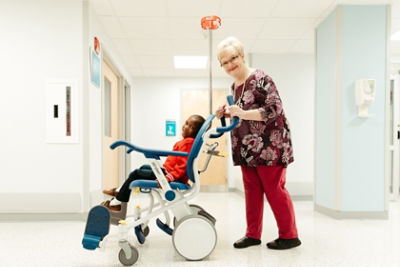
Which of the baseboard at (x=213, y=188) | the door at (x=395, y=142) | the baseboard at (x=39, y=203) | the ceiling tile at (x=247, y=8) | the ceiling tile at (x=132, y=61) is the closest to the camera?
the baseboard at (x=39, y=203)

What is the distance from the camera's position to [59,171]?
3.18 metres

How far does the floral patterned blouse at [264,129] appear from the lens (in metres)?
2.08

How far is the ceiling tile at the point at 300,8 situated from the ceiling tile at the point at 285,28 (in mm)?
139

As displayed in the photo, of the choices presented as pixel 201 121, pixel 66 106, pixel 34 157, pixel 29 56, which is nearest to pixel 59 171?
pixel 34 157

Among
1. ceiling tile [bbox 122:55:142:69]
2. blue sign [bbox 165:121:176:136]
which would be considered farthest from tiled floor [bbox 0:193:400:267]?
blue sign [bbox 165:121:176:136]

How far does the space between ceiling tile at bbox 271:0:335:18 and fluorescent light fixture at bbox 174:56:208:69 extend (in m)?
1.90

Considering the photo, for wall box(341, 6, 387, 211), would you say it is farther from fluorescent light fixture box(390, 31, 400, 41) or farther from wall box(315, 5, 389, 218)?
fluorescent light fixture box(390, 31, 400, 41)

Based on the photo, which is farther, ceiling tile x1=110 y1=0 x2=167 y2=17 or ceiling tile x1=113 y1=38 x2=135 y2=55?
ceiling tile x1=113 y1=38 x2=135 y2=55

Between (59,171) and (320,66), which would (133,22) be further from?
(320,66)

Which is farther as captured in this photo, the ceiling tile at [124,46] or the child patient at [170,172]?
the ceiling tile at [124,46]

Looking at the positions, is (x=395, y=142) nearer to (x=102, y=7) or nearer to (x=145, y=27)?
(x=145, y=27)

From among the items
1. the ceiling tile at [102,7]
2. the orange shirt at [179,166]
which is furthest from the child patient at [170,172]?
the ceiling tile at [102,7]

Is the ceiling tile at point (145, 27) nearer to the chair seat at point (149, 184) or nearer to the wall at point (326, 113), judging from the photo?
the wall at point (326, 113)

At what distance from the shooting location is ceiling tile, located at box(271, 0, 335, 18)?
3.37 m
